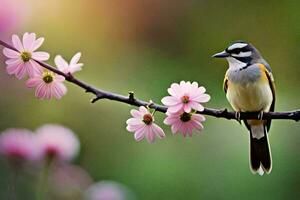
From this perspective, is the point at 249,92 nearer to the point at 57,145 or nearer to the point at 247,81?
the point at 247,81

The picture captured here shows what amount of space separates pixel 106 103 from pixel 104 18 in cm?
21

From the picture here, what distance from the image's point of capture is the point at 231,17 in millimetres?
1573

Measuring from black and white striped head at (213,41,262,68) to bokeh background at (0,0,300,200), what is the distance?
55cm

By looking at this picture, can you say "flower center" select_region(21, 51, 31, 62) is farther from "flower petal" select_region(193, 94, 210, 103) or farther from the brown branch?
"flower petal" select_region(193, 94, 210, 103)

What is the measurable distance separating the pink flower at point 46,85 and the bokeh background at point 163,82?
0.62m

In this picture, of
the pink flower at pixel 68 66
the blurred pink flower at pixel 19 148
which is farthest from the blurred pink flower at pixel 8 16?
the pink flower at pixel 68 66

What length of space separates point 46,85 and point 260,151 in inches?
13.1

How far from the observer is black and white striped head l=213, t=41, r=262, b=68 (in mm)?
693

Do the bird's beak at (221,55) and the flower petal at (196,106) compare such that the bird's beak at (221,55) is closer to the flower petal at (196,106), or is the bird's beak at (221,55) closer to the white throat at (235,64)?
the white throat at (235,64)

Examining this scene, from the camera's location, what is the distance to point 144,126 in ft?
1.80

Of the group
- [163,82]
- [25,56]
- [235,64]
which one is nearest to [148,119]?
[25,56]

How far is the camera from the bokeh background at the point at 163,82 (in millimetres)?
1299

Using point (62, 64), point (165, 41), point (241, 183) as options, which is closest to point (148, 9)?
point (165, 41)

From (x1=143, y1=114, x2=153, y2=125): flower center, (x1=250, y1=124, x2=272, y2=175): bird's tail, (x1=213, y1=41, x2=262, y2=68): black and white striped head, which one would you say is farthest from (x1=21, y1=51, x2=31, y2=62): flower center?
(x1=250, y1=124, x2=272, y2=175): bird's tail
